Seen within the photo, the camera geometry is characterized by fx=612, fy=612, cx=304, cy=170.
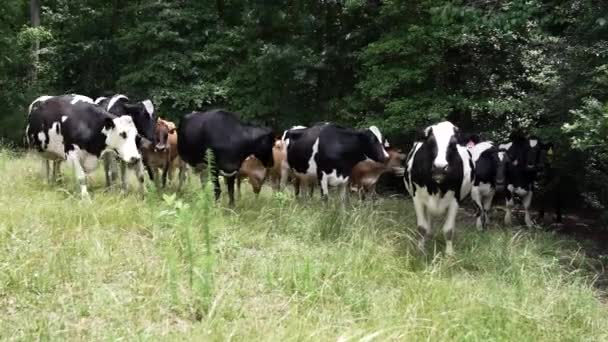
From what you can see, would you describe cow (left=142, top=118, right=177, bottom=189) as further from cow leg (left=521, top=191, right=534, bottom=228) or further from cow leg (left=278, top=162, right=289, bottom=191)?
cow leg (left=521, top=191, right=534, bottom=228)

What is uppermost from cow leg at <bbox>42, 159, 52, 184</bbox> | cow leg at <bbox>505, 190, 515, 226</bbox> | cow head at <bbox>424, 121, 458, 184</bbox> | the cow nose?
cow head at <bbox>424, 121, 458, 184</bbox>

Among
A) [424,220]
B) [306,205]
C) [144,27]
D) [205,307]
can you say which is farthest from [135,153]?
[144,27]

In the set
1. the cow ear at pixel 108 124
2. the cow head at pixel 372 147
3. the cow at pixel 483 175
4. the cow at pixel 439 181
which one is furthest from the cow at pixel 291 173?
the cow ear at pixel 108 124

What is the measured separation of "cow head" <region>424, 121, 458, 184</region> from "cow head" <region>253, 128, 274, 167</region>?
8.54ft

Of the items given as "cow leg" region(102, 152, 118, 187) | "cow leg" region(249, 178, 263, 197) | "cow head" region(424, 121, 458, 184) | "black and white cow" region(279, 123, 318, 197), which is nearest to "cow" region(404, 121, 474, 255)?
"cow head" region(424, 121, 458, 184)

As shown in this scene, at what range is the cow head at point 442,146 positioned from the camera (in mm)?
7152

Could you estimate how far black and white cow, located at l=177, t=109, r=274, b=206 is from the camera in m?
8.84

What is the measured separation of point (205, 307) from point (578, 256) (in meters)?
5.88

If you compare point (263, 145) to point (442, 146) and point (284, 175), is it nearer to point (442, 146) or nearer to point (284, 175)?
point (284, 175)

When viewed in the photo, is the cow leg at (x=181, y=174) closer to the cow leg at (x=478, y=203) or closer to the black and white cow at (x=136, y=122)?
the black and white cow at (x=136, y=122)

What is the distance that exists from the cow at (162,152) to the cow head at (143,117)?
30 centimetres

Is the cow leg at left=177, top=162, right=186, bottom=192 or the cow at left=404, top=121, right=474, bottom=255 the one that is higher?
the cow at left=404, top=121, right=474, bottom=255

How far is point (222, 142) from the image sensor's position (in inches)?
348

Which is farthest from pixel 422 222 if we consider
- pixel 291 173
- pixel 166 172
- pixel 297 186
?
pixel 166 172
